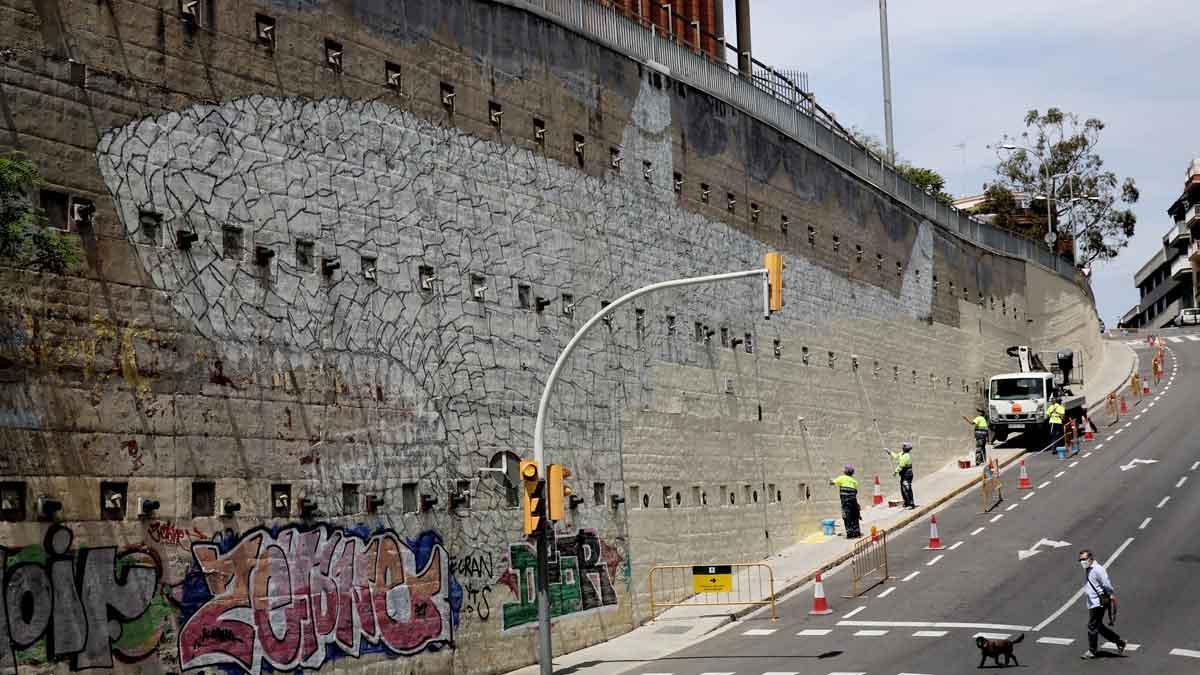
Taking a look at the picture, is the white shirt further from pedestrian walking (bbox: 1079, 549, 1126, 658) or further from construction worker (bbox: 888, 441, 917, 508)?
construction worker (bbox: 888, 441, 917, 508)

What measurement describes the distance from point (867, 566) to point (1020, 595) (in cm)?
489

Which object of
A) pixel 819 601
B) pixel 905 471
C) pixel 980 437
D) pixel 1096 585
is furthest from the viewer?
pixel 980 437

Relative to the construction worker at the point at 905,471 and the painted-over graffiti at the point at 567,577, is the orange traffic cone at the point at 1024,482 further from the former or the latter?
the painted-over graffiti at the point at 567,577

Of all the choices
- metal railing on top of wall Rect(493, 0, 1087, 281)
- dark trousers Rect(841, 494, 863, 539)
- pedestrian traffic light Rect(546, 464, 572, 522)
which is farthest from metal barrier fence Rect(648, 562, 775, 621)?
metal railing on top of wall Rect(493, 0, 1087, 281)

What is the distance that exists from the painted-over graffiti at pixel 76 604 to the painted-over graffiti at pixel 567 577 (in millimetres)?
8956

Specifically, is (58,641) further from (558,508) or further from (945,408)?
(945,408)

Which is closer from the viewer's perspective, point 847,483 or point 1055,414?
point 847,483

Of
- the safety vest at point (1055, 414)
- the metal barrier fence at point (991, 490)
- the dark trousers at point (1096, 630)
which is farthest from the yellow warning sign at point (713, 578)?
the safety vest at point (1055, 414)

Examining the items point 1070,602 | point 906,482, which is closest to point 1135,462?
point 906,482

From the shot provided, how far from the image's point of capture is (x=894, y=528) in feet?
133

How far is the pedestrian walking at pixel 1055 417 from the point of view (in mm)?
56188

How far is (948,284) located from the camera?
5853cm

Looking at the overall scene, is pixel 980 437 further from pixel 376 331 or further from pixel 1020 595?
pixel 376 331

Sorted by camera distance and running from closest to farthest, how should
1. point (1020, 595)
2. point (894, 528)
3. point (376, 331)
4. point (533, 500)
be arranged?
point (533, 500), point (376, 331), point (1020, 595), point (894, 528)
